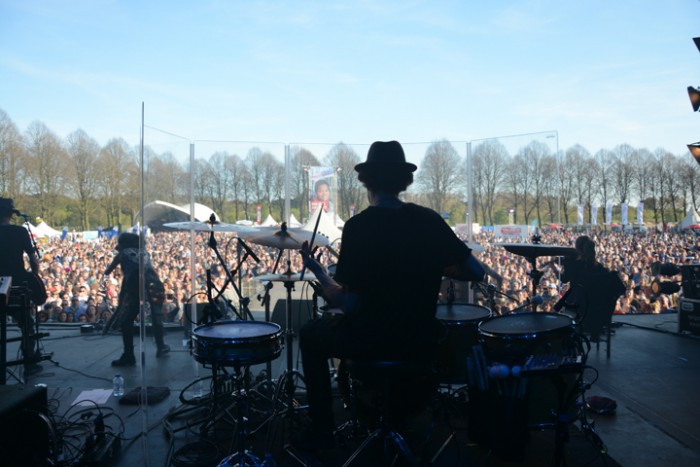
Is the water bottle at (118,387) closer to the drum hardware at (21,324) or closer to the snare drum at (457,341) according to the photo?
the drum hardware at (21,324)

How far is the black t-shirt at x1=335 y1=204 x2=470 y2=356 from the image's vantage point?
1974 mm

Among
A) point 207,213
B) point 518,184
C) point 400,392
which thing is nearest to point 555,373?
point 400,392

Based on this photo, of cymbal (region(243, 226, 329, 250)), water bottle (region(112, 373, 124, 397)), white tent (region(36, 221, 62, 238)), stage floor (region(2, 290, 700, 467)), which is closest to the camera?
stage floor (region(2, 290, 700, 467))

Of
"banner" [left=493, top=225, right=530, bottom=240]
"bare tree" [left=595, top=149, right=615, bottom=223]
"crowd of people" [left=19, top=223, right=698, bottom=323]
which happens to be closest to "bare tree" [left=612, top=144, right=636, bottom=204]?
"bare tree" [left=595, top=149, right=615, bottom=223]

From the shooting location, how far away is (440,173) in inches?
229

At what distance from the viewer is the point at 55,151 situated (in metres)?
24.3

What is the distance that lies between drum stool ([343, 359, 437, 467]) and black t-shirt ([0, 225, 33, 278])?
5065mm

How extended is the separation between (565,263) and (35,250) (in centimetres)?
688

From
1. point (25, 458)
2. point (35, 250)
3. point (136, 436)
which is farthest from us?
point (35, 250)

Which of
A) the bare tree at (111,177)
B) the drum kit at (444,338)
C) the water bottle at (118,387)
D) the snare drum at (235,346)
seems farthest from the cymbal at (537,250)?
the bare tree at (111,177)

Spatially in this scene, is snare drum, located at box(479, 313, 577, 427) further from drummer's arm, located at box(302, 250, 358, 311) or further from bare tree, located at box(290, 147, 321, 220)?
bare tree, located at box(290, 147, 321, 220)

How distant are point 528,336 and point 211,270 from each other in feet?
9.61

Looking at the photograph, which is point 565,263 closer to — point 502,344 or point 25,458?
point 502,344

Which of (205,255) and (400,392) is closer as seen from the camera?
(400,392)
